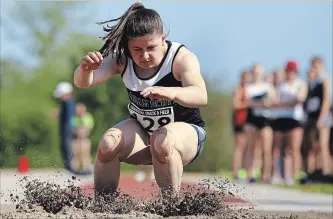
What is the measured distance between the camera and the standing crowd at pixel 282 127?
523 inches

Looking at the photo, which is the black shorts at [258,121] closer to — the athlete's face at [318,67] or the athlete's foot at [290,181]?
the athlete's foot at [290,181]

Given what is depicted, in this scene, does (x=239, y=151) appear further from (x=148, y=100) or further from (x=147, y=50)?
(x=147, y=50)

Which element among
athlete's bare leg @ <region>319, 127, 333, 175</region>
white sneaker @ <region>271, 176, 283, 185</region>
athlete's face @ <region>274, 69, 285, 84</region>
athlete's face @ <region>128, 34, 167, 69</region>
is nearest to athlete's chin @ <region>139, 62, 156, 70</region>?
athlete's face @ <region>128, 34, 167, 69</region>

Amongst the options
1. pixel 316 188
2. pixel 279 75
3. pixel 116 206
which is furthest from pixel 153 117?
pixel 279 75

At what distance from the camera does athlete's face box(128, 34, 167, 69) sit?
5.64m

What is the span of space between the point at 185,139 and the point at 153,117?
36 cm

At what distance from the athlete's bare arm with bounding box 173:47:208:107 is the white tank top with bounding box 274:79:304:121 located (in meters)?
7.75

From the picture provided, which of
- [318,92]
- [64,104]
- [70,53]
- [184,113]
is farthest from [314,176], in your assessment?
[70,53]

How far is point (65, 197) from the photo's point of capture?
5.48 m

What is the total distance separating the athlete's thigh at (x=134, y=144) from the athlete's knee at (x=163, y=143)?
29cm

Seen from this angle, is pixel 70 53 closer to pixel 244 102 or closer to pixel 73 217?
pixel 244 102

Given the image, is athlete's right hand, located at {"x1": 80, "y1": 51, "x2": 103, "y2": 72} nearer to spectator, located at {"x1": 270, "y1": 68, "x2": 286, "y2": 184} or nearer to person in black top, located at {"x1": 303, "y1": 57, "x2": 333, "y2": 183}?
person in black top, located at {"x1": 303, "y1": 57, "x2": 333, "y2": 183}

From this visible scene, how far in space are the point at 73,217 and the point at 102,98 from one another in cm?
1734

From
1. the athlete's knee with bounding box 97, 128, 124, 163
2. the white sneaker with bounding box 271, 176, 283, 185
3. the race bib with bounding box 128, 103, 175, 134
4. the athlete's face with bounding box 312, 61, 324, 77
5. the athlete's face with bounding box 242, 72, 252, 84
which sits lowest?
the white sneaker with bounding box 271, 176, 283, 185
